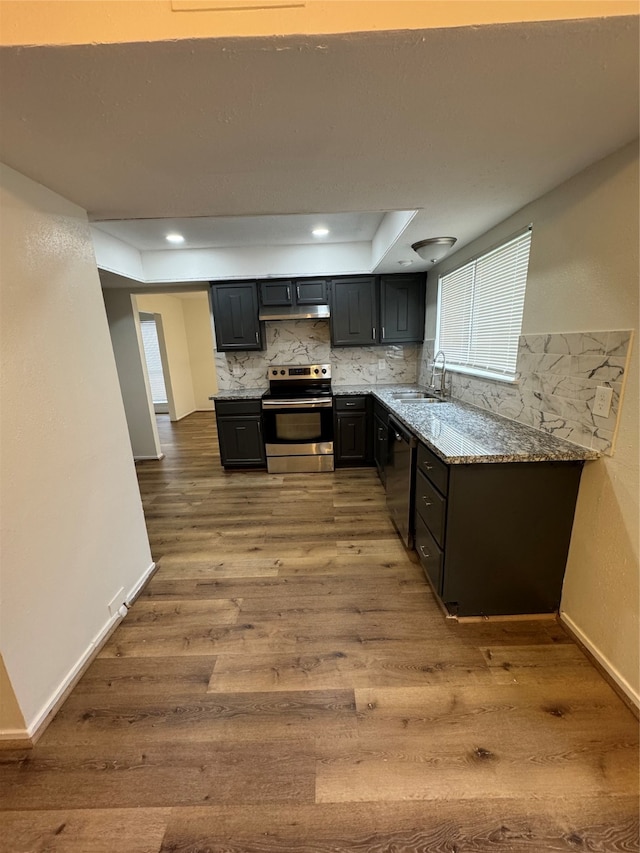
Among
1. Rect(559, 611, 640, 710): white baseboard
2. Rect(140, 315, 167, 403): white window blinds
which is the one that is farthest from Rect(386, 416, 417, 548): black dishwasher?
Rect(140, 315, 167, 403): white window blinds

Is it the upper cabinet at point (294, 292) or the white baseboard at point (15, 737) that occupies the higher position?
the upper cabinet at point (294, 292)

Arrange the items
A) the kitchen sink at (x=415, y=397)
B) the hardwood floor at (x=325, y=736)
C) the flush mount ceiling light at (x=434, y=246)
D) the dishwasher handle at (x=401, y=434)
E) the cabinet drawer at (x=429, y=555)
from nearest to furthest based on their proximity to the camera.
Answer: the hardwood floor at (x=325, y=736) → the cabinet drawer at (x=429, y=555) → the dishwasher handle at (x=401, y=434) → the flush mount ceiling light at (x=434, y=246) → the kitchen sink at (x=415, y=397)

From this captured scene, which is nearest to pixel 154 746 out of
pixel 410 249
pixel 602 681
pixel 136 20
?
pixel 602 681

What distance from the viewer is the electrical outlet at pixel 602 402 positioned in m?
1.42

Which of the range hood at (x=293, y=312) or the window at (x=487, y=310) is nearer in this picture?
the window at (x=487, y=310)

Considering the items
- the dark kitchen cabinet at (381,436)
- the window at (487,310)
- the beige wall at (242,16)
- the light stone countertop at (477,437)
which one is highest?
the beige wall at (242,16)

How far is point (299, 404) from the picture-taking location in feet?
12.1

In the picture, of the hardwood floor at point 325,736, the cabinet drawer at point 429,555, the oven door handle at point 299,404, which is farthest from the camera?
the oven door handle at point 299,404

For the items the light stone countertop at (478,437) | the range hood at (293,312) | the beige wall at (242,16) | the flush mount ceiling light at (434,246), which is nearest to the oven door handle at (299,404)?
the range hood at (293,312)

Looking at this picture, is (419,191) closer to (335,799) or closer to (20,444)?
(20,444)

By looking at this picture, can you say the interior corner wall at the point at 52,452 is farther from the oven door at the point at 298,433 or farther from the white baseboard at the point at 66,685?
the oven door at the point at 298,433

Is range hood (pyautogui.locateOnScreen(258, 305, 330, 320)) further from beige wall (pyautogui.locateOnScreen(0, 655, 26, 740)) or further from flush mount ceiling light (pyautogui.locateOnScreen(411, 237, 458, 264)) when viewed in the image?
beige wall (pyautogui.locateOnScreen(0, 655, 26, 740))

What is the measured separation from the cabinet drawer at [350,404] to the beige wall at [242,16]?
2.96 meters

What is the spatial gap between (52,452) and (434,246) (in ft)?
8.90
